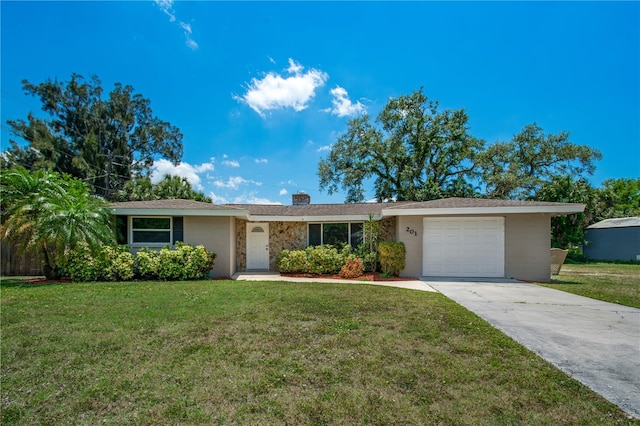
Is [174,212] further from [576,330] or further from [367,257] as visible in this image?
[576,330]

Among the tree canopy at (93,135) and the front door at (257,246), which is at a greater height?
the tree canopy at (93,135)

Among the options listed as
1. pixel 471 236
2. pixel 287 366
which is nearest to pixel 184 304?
pixel 287 366

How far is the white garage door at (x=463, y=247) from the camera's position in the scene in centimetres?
1120

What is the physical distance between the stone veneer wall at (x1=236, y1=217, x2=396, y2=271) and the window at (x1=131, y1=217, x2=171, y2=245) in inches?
116

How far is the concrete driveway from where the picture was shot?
3.23 metres

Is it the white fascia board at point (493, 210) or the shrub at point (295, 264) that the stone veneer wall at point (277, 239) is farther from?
the white fascia board at point (493, 210)

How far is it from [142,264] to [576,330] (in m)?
11.4

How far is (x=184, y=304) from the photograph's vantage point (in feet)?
21.2

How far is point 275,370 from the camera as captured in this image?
3.43 meters

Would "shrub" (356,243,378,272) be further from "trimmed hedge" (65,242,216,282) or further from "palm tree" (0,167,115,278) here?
"palm tree" (0,167,115,278)

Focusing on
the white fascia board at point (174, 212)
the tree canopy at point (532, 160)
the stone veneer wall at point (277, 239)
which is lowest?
the stone veneer wall at point (277, 239)

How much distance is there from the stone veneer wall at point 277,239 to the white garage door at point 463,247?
2701mm

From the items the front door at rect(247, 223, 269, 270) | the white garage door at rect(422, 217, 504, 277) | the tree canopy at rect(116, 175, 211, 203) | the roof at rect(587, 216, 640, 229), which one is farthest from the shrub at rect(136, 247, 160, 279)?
the roof at rect(587, 216, 640, 229)

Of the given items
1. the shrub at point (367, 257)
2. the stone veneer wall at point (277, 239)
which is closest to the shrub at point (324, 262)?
the shrub at point (367, 257)
